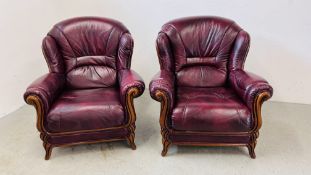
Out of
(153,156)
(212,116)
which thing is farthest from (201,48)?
(153,156)

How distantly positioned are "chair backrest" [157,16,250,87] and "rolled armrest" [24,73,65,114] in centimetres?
100

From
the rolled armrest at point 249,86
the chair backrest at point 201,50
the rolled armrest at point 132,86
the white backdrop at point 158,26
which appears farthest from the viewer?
the white backdrop at point 158,26

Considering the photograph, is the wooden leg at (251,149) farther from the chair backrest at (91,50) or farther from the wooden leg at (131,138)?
the chair backrest at (91,50)

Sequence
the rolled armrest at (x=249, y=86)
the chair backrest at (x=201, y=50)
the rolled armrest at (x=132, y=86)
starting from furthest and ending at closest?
1. the chair backrest at (x=201, y=50)
2. the rolled armrest at (x=132, y=86)
3. the rolled armrest at (x=249, y=86)

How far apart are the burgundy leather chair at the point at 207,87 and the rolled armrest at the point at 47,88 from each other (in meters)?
0.85

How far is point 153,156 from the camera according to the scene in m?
2.10

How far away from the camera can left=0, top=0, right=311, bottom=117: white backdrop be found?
2730 millimetres

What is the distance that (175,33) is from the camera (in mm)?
2383

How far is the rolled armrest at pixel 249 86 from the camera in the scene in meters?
1.85

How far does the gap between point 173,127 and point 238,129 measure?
1.69 ft

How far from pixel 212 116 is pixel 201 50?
79 cm

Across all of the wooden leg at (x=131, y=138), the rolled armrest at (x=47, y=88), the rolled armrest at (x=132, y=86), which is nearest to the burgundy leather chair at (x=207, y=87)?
the rolled armrest at (x=132, y=86)

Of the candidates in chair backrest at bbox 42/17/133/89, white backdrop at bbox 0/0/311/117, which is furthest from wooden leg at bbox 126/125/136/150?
white backdrop at bbox 0/0/311/117

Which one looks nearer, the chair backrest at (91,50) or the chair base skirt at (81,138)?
the chair base skirt at (81,138)
